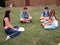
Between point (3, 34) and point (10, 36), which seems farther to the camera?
point (3, 34)

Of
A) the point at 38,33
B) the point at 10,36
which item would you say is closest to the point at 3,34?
the point at 10,36

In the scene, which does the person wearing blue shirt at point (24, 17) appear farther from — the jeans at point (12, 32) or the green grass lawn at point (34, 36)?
the jeans at point (12, 32)

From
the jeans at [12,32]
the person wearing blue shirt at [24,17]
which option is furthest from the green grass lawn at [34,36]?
the person wearing blue shirt at [24,17]

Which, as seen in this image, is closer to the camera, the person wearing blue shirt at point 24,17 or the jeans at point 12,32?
the jeans at point 12,32

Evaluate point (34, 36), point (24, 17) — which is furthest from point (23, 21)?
point (34, 36)

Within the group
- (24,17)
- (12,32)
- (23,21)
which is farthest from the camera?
(24,17)

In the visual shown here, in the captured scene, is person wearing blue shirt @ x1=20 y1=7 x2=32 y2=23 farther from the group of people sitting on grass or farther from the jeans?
the jeans

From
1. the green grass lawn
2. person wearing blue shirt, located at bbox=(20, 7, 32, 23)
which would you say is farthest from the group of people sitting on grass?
the green grass lawn

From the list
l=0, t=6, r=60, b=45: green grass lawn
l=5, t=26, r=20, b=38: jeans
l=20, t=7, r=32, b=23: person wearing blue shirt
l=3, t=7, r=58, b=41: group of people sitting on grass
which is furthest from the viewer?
l=20, t=7, r=32, b=23: person wearing blue shirt

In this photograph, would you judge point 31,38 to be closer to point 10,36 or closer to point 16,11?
point 10,36

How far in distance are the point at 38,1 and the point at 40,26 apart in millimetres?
7133

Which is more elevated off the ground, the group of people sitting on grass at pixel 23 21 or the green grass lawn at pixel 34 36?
the group of people sitting on grass at pixel 23 21

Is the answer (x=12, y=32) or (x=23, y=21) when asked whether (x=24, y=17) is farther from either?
(x=12, y=32)

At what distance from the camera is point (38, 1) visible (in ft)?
56.5
